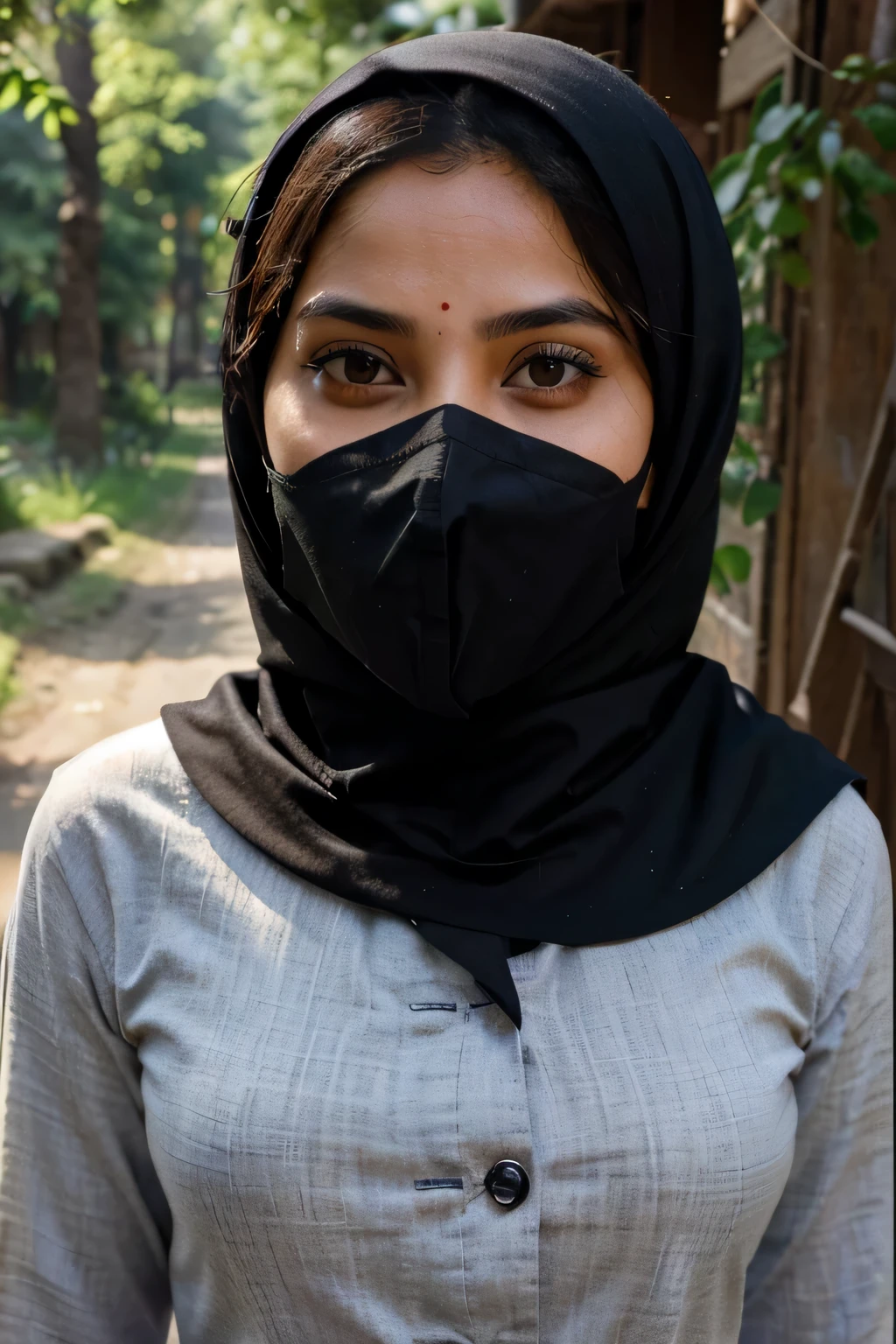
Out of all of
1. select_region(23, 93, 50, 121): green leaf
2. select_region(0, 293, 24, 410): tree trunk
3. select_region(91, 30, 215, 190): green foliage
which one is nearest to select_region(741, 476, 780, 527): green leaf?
select_region(23, 93, 50, 121): green leaf

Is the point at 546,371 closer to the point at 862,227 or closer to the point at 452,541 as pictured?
the point at 452,541

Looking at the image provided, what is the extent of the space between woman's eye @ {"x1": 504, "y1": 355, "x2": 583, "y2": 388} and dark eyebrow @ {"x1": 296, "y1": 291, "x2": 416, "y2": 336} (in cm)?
11

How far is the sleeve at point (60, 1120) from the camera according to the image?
47.9 inches

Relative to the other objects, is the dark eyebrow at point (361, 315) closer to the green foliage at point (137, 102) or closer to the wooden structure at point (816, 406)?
the wooden structure at point (816, 406)

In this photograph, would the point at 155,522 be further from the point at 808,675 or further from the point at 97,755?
the point at 97,755

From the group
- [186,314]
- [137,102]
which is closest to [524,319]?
[137,102]

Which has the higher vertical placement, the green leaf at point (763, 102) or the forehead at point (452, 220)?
the green leaf at point (763, 102)

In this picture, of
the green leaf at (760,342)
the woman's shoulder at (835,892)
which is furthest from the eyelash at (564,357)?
the green leaf at (760,342)

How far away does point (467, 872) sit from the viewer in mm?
1222

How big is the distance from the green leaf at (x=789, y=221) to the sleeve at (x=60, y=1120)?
178cm

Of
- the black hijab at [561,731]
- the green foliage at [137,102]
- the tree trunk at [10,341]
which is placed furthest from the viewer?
the tree trunk at [10,341]

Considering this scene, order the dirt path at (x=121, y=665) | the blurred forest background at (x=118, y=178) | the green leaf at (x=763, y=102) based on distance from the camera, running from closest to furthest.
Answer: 1. the green leaf at (x=763, y=102)
2. the dirt path at (x=121, y=665)
3. the blurred forest background at (x=118, y=178)

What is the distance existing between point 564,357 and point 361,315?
0.61 feet

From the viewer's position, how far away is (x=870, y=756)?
7.71 ft
